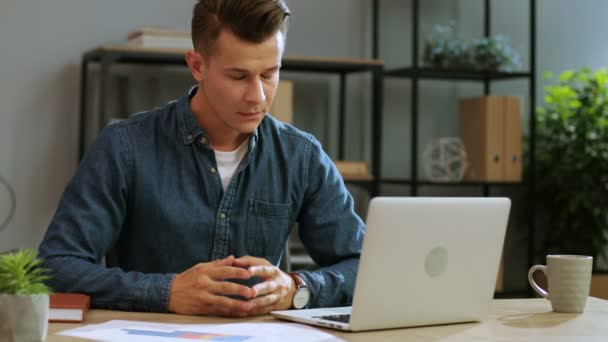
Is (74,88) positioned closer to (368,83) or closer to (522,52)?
(368,83)

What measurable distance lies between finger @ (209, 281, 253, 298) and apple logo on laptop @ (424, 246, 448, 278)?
28 centimetres

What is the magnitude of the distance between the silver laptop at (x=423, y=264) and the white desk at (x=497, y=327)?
2cm

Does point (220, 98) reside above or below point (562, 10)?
below

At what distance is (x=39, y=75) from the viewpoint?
3.47m

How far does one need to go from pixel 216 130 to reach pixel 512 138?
2.35 metres

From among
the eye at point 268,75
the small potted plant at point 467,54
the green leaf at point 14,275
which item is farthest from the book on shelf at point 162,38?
the green leaf at point 14,275

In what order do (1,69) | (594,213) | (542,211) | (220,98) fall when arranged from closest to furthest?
(220,98) → (1,69) → (594,213) → (542,211)

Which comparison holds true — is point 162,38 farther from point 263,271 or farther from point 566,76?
point 263,271

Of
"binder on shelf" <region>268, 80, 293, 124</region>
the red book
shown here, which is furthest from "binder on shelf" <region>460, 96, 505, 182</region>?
the red book

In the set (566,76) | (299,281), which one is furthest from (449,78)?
(299,281)

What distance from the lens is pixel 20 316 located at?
3.60ft

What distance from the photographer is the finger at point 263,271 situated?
1.46 metres

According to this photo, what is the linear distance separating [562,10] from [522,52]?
0.29 m

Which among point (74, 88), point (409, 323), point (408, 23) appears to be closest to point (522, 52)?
point (408, 23)
